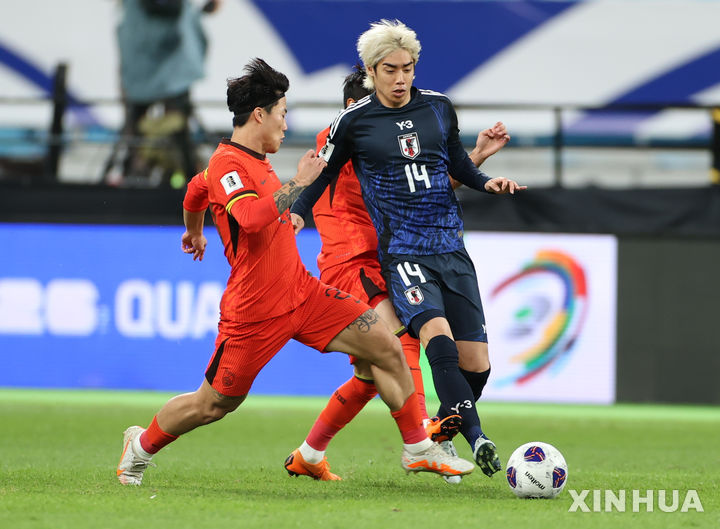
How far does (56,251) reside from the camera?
1204 cm

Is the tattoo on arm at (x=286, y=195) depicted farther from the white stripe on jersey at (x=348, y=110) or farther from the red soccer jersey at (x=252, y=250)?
the white stripe on jersey at (x=348, y=110)

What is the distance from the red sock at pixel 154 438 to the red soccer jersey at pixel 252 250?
638 millimetres

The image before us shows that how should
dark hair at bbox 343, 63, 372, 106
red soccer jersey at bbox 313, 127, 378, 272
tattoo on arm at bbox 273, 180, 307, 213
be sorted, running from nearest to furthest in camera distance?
tattoo on arm at bbox 273, 180, 307, 213
red soccer jersey at bbox 313, 127, 378, 272
dark hair at bbox 343, 63, 372, 106

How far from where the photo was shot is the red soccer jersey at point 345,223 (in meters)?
6.67

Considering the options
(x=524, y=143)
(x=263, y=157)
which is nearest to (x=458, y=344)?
(x=263, y=157)

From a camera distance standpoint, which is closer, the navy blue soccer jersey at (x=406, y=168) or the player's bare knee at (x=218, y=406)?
the player's bare knee at (x=218, y=406)

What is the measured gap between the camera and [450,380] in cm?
581

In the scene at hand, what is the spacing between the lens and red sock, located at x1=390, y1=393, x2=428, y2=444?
229 inches

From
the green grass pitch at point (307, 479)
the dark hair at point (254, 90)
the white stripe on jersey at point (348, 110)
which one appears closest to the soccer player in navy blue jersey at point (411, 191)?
the white stripe on jersey at point (348, 110)

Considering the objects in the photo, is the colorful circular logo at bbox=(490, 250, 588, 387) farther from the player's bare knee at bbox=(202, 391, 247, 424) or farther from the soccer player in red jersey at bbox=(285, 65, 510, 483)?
the player's bare knee at bbox=(202, 391, 247, 424)

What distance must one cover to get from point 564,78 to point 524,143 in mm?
2373

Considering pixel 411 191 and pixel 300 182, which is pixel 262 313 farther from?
pixel 411 191

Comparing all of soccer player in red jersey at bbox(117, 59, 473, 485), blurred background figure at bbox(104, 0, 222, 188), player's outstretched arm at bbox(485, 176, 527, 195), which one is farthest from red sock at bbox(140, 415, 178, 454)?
blurred background figure at bbox(104, 0, 222, 188)

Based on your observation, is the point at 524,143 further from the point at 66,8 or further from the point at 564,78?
the point at 66,8
